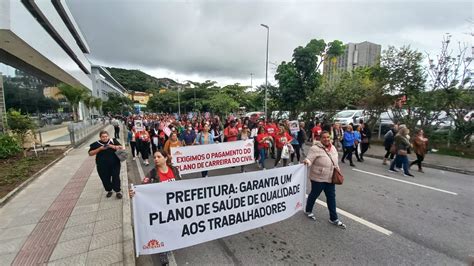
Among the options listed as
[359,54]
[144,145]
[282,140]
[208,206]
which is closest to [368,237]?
[208,206]

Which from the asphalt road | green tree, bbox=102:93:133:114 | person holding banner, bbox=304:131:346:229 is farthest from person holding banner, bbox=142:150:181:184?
green tree, bbox=102:93:133:114

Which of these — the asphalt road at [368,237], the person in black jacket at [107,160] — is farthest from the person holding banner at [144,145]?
the asphalt road at [368,237]

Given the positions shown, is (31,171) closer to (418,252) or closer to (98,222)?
(98,222)

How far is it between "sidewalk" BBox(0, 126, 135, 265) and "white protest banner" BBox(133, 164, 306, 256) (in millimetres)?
669

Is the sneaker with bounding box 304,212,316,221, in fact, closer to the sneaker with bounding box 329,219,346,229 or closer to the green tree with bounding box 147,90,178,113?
the sneaker with bounding box 329,219,346,229

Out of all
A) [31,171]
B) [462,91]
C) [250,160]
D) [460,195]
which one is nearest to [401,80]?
[462,91]

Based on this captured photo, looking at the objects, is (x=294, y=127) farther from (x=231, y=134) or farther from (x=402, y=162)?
(x=402, y=162)

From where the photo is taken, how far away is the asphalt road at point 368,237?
10.5 ft

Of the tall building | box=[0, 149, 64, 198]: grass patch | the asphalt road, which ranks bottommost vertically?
the asphalt road

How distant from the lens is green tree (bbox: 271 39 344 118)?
54.4ft

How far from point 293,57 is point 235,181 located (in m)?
15.6

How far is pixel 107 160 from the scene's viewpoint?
4.96 m

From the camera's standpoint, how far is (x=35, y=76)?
69.4 ft

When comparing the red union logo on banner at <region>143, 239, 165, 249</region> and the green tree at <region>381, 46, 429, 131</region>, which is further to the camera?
the green tree at <region>381, 46, 429, 131</region>
